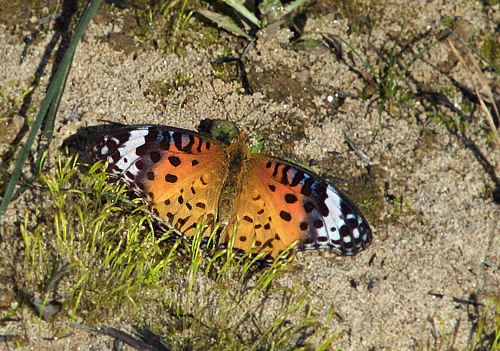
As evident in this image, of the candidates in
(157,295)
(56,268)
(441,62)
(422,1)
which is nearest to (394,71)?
(441,62)

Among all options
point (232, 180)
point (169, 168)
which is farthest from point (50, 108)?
point (232, 180)

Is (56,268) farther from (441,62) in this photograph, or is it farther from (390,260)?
(441,62)

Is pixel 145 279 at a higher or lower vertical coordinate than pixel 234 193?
lower

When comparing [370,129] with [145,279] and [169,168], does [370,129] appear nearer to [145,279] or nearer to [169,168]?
[169,168]

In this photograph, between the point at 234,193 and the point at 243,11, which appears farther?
the point at 243,11

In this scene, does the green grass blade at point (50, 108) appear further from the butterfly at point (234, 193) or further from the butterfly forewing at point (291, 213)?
the butterfly forewing at point (291, 213)

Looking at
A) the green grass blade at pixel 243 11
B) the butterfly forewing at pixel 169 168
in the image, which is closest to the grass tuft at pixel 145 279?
the butterfly forewing at pixel 169 168
